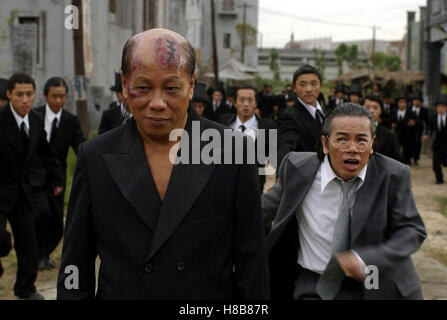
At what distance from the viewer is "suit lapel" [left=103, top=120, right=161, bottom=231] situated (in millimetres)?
2107

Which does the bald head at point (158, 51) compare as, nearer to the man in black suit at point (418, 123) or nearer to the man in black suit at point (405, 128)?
the man in black suit at point (405, 128)

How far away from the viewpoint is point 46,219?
645cm

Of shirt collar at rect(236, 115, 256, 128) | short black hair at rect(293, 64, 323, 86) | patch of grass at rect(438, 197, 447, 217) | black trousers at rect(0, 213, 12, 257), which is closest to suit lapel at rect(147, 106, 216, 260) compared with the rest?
black trousers at rect(0, 213, 12, 257)

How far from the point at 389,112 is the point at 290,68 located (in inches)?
2914

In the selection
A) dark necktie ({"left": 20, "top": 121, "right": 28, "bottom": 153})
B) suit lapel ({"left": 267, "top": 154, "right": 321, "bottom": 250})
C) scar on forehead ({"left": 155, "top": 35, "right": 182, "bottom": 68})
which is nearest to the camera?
scar on forehead ({"left": 155, "top": 35, "right": 182, "bottom": 68})

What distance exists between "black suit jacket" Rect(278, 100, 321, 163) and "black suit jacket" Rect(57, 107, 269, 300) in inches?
128

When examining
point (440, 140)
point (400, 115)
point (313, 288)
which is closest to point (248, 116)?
point (313, 288)

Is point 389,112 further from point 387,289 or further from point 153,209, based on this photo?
point 153,209

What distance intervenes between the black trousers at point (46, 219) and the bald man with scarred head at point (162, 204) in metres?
4.36

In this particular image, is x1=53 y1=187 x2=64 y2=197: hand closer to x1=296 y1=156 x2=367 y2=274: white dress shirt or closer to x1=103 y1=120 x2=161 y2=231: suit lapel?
x1=296 y1=156 x2=367 y2=274: white dress shirt

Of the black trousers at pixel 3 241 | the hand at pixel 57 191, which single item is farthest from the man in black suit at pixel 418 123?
the black trousers at pixel 3 241

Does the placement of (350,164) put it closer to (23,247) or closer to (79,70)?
(23,247)

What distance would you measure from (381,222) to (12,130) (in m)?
3.65

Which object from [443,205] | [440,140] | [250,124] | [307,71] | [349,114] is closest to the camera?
[349,114]
